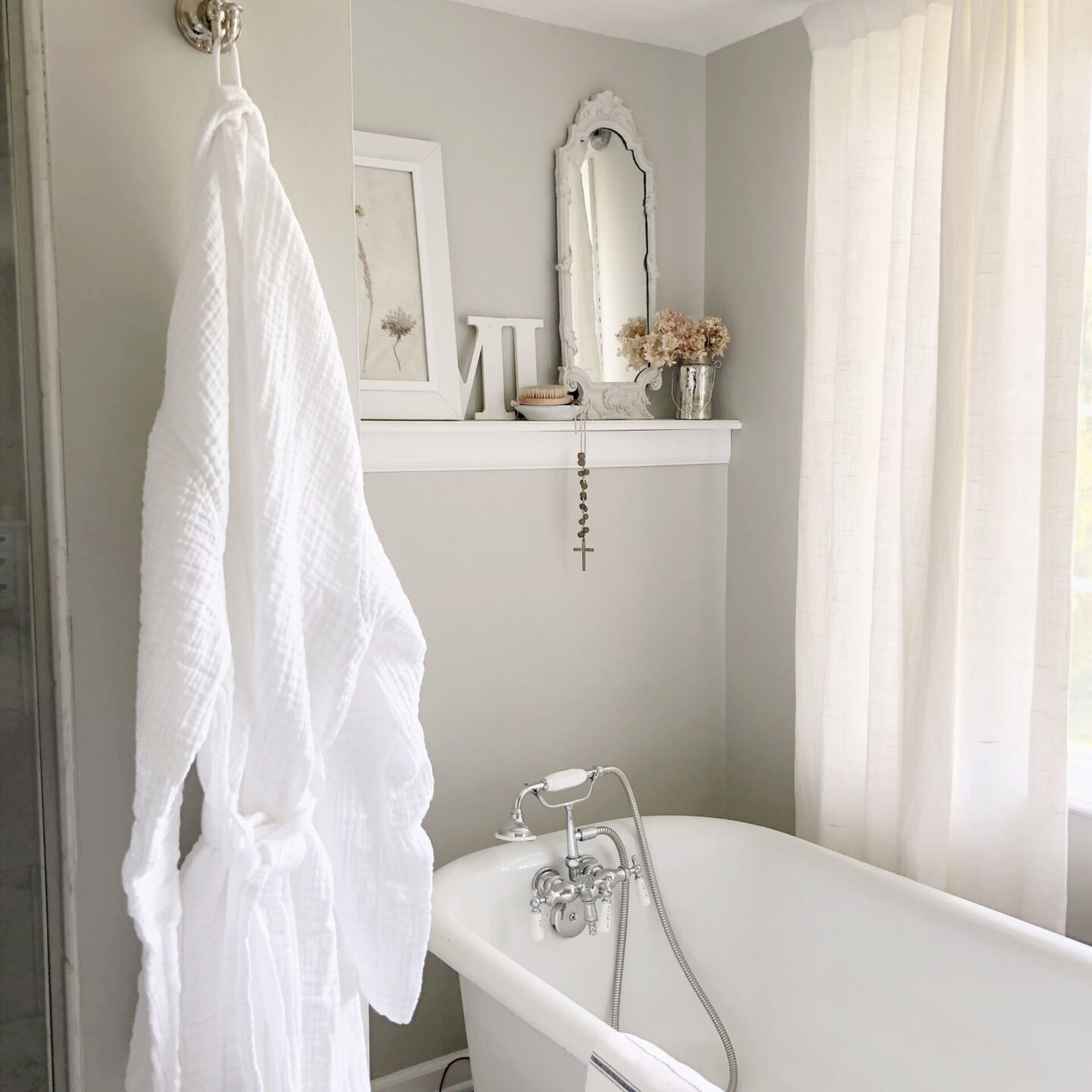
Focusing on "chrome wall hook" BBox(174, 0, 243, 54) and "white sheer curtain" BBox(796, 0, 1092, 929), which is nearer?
"chrome wall hook" BBox(174, 0, 243, 54)

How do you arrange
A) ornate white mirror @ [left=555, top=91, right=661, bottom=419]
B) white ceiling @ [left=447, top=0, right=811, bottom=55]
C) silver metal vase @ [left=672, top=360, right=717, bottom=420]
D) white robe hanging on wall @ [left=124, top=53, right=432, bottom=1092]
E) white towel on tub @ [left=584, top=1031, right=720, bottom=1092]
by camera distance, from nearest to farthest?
white robe hanging on wall @ [left=124, top=53, right=432, bottom=1092] → white towel on tub @ [left=584, top=1031, right=720, bottom=1092] → white ceiling @ [left=447, top=0, right=811, bottom=55] → ornate white mirror @ [left=555, top=91, right=661, bottom=419] → silver metal vase @ [left=672, top=360, right=717, bottom=420]

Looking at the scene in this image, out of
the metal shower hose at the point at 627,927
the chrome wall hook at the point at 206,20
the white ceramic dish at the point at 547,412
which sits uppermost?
the chrome wall hook at the point at 206,20

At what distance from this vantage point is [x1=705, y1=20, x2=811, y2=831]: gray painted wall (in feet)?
8.60

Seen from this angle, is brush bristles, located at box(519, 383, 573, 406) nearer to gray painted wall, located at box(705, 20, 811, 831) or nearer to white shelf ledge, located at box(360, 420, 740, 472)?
white shelf ledge, located at box(360, 420, 740, 472)

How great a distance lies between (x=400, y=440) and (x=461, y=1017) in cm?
134

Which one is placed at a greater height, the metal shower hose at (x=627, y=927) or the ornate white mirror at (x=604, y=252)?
the ornate white mirror at (x=604, y=252)

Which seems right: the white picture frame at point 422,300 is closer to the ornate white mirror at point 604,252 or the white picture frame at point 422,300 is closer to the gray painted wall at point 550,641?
the gray painted wall at point 550,641

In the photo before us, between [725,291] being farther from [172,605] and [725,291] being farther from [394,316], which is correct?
[172,605]

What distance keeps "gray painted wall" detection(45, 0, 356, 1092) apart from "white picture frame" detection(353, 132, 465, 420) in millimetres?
1204

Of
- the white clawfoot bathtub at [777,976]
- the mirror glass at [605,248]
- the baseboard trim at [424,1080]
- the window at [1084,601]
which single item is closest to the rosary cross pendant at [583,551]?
the mirror glass at [605,248]

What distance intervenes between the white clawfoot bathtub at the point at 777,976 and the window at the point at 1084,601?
16.8 inches

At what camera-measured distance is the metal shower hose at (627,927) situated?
2.23 m

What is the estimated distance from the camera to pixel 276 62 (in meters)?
1.16

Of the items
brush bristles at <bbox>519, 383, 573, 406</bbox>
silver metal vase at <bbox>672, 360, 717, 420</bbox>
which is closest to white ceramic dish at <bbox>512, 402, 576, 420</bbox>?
brush bristles at <bbox>519, 383, 573, 406</bbox>
